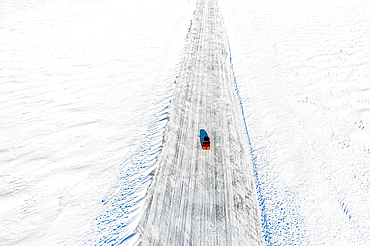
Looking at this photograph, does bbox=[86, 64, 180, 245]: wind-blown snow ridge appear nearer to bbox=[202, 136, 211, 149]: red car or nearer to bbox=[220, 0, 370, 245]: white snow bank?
bbox=[202, 136, 211, 149]: red car

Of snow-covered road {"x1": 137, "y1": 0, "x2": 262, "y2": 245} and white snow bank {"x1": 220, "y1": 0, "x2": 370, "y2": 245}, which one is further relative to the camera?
white snow bank {"x1": 220, "y1": 0, "x2": 370, "y2": 245}

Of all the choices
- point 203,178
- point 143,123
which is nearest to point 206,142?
point 203,178

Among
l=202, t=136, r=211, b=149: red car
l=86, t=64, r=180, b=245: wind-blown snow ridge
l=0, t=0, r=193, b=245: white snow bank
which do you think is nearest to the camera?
l=86, t=64, r=180, b=245: wind-blown snow ridge

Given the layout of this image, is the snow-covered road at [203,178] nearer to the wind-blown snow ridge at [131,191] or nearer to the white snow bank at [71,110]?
the wind-blown snow ridge at [131,191]

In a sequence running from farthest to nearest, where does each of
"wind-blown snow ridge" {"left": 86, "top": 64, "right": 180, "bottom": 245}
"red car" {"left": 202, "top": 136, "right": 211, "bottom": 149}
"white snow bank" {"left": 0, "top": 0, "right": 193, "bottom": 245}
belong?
"red car" {"left": 202, "top": 136, "right": 211, "bottom": 149}, "white snow bank" {"left": 0, "top": 0, "right": 193, "bottom": 245}, "wind-blown snow ridge" {"left": 86, "top": 64, "right": 180, "bottom": 245}

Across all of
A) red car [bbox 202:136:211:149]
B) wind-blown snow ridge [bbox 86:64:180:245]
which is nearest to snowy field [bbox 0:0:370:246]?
wind-blown snow ridge [bbox 86:64:180:245]

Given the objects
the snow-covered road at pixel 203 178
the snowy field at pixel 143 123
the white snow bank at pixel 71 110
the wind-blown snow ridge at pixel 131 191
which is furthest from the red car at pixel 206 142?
the white snow bank at pixel 71 110
